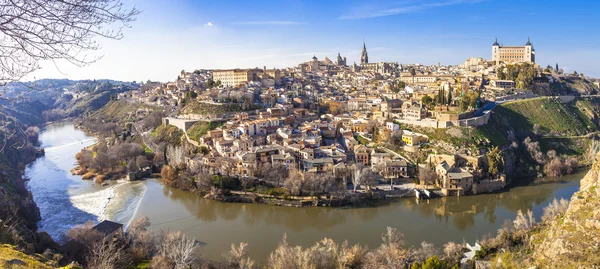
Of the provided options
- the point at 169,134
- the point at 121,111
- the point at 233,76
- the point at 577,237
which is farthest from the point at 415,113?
the point at 121,111


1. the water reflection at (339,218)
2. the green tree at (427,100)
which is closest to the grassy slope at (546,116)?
the green tree at (427,100)

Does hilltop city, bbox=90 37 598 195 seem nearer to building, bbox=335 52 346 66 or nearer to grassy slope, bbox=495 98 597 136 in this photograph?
grassy slope, bbox=495 98 597 136

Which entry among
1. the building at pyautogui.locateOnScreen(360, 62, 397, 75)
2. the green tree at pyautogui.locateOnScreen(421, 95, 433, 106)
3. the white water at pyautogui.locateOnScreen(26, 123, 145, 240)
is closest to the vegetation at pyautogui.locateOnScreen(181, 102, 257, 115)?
the white water at pyautogui.locateOnScreen(26, 123, 145, 240)

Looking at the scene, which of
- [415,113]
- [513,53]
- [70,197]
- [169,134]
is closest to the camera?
[70,197]

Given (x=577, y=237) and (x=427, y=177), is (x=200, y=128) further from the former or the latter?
(x=577, y=237)

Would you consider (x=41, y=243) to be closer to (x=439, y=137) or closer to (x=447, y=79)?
(x=439, y=137)

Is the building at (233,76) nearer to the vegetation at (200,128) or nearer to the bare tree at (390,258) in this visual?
the vegetation at (200,128)

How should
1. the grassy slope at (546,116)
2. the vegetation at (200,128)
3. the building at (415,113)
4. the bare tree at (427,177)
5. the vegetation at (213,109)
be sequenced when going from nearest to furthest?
the bare tree at (427,177) → the building at (415,113) → the vegetation at (200,128) → the grassy slope at (546,116) → the vegetation at (213,109)
